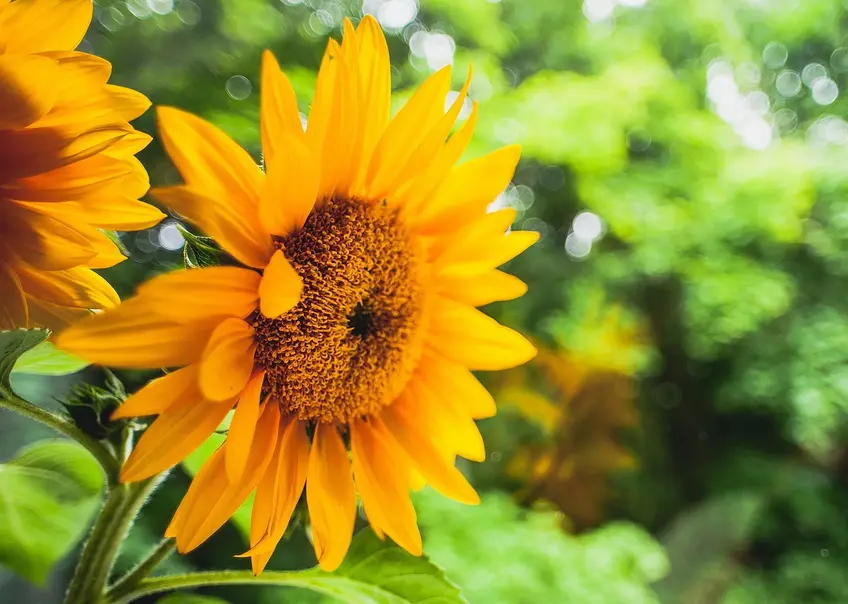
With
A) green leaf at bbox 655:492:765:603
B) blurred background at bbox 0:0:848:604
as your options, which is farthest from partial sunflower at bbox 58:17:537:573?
green leaf at bbox 655:492:765:603

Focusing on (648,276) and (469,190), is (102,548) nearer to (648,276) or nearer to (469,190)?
(469,190)

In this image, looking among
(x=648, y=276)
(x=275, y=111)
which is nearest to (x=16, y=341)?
(x=275, y=111)

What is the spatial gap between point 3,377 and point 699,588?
3.11 feet

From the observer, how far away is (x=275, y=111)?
24 cm

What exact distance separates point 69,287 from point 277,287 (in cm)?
8

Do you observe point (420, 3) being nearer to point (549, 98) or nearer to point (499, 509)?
point (549, 98)

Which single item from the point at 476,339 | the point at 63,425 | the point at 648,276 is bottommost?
the point at 63,425

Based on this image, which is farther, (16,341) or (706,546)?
(706,546)

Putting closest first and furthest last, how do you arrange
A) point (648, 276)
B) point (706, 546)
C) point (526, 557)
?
point (526, 557), point (706, 546), point (648, 276)

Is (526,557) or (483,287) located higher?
(483,287)

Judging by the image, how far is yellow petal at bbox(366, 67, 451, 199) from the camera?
0.93ft

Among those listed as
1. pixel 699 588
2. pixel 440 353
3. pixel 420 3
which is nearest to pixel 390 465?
pixel 440 353

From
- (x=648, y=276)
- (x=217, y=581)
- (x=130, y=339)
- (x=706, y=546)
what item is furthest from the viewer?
(x=648, y=276)

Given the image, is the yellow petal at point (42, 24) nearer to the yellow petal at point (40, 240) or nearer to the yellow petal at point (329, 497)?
the yellow petal at point (40, 240)
